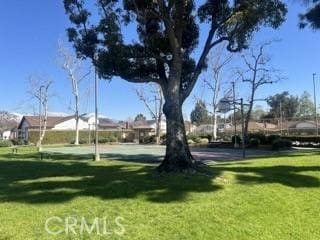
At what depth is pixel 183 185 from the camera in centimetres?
994

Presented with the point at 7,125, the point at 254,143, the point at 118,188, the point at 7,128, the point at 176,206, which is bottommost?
the point at 176,206

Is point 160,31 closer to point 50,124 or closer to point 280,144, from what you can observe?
point 280,144

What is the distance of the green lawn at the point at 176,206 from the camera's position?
704 centimetres

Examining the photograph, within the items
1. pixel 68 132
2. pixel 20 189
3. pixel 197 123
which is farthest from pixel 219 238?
pixel 197 123

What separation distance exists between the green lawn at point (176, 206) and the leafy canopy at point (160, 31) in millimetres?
4096

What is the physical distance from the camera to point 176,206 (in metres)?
8.20

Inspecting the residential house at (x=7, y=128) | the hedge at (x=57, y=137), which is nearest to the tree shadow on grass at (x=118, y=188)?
the hedge at (x=57, y=137)

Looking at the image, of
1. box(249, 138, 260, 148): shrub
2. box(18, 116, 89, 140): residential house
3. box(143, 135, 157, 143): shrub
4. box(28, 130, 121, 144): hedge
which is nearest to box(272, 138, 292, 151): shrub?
box(249, 138, 260, 148): shrub

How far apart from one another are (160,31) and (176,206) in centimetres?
825

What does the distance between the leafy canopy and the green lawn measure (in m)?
4.10

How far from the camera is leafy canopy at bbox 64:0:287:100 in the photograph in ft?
43.9

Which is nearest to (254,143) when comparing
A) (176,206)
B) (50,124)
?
(176,206)

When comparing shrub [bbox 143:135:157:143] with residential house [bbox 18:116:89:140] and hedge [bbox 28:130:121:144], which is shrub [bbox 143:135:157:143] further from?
residential house [bbox 18:116:89:140]

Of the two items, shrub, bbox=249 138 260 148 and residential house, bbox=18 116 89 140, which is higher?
residential house, bbox=18 116 89 140
